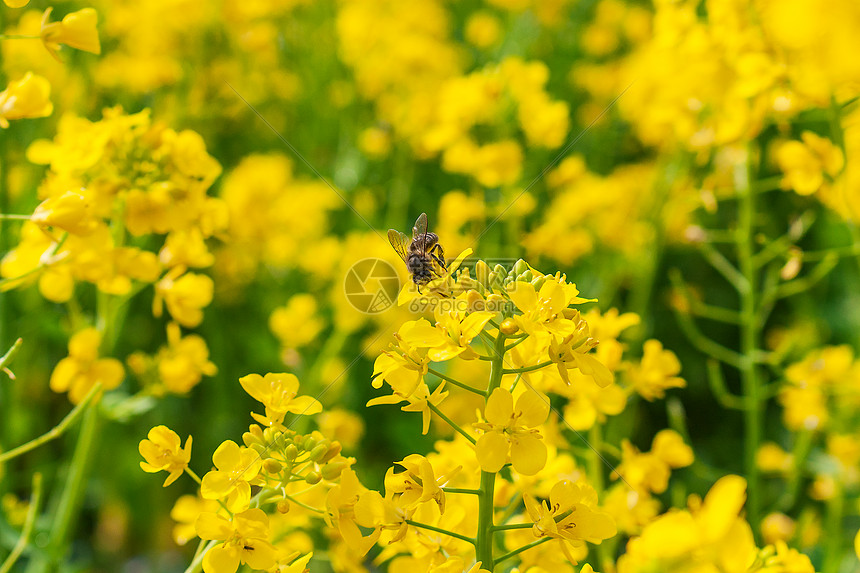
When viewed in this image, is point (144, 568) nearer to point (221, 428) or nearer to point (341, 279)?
point (221, 428)

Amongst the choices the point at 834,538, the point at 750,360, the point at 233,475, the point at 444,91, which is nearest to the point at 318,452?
the point at 233,475

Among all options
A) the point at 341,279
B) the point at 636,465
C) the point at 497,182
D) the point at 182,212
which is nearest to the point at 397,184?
the point at 341,279

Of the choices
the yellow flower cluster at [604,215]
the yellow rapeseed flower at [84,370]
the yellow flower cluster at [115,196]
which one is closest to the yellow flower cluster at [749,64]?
the yellow flower cluster at [604,215]

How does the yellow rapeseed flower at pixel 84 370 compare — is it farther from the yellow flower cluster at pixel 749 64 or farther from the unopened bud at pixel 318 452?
the yellow flower cluster at pixel 749 64

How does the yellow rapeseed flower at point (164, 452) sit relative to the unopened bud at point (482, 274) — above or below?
below

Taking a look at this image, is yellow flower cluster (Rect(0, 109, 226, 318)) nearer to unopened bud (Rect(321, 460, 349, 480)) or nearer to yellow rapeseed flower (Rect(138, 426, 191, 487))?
yellow rapeseed flower (Rect(138, 426, 191, 487))

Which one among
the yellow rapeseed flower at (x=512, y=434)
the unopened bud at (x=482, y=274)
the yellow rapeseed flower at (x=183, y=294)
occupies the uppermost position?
the unopened bud at (x=482, y=274)

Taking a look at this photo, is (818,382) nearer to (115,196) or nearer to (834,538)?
(834,538)

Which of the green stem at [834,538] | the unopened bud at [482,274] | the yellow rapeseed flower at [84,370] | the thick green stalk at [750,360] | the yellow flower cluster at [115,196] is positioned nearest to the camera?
the unopened bud at [482,274]
